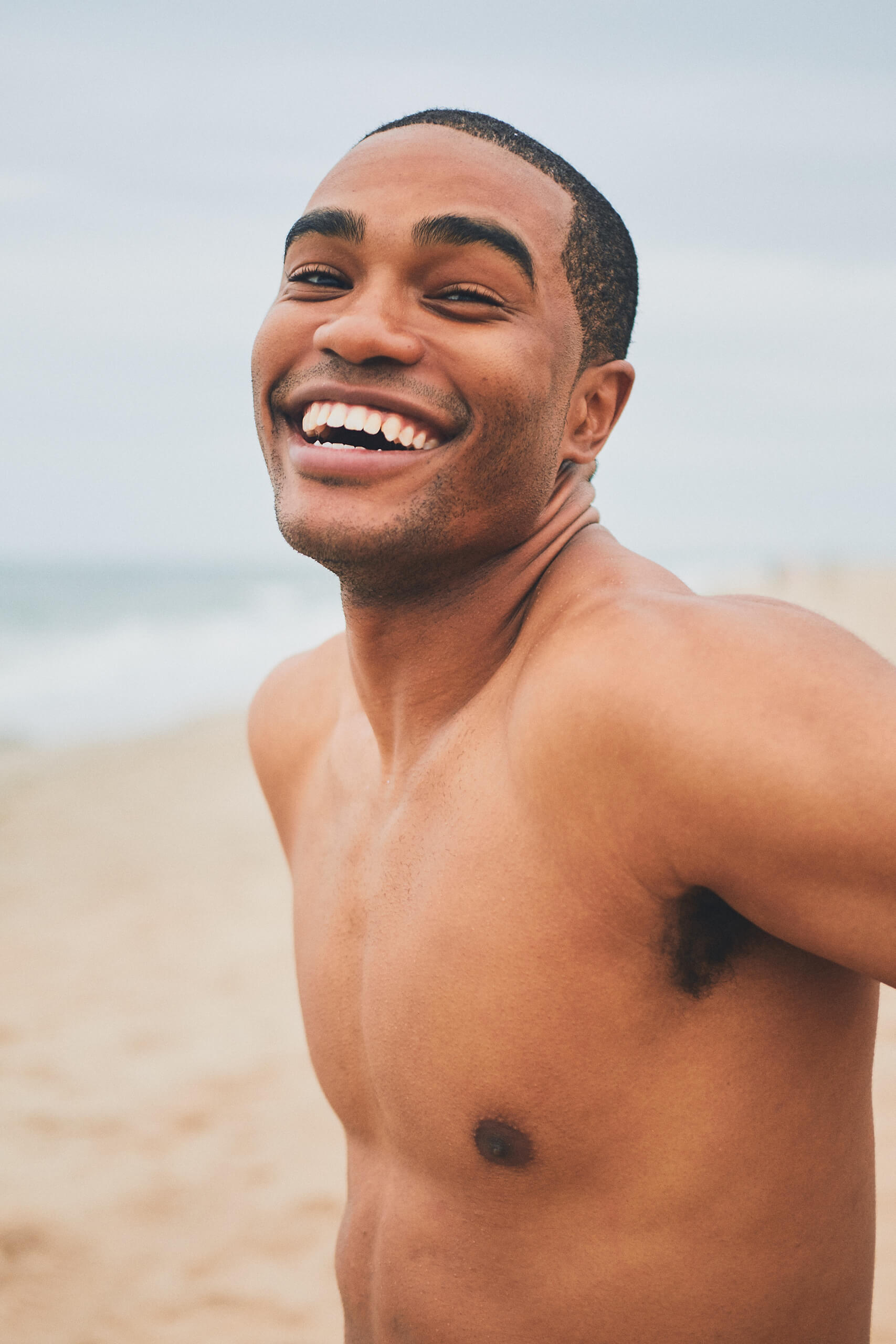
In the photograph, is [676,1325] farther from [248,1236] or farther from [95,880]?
[95,880]

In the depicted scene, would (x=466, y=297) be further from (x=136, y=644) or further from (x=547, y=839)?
(x=136, y=644)

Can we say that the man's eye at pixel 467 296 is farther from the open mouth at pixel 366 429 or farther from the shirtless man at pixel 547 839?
the open mouth at pixel 366 429

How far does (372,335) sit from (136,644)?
23.7m

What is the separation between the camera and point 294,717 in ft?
7.78

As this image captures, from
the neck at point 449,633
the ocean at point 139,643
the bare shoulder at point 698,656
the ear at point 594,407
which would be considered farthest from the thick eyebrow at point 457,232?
the ocean at point 139,643

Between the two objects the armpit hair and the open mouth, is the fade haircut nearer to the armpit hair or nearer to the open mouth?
the open mouth

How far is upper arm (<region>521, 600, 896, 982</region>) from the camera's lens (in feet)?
4.01

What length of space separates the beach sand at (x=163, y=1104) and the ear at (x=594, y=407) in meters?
2.49

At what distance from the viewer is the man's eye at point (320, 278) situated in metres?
1.76

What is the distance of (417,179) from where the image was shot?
1.72 metres

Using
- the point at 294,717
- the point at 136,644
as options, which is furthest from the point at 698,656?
the point at 136,644

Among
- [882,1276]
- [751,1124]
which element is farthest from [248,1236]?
[751,1124]

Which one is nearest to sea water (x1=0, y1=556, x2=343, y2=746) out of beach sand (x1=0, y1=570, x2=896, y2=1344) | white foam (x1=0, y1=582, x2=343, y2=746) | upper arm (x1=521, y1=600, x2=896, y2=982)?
white foam (x1=0, y1=582, x2=343, y2=746)

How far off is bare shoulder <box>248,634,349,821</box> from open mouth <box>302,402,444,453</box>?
655mm
